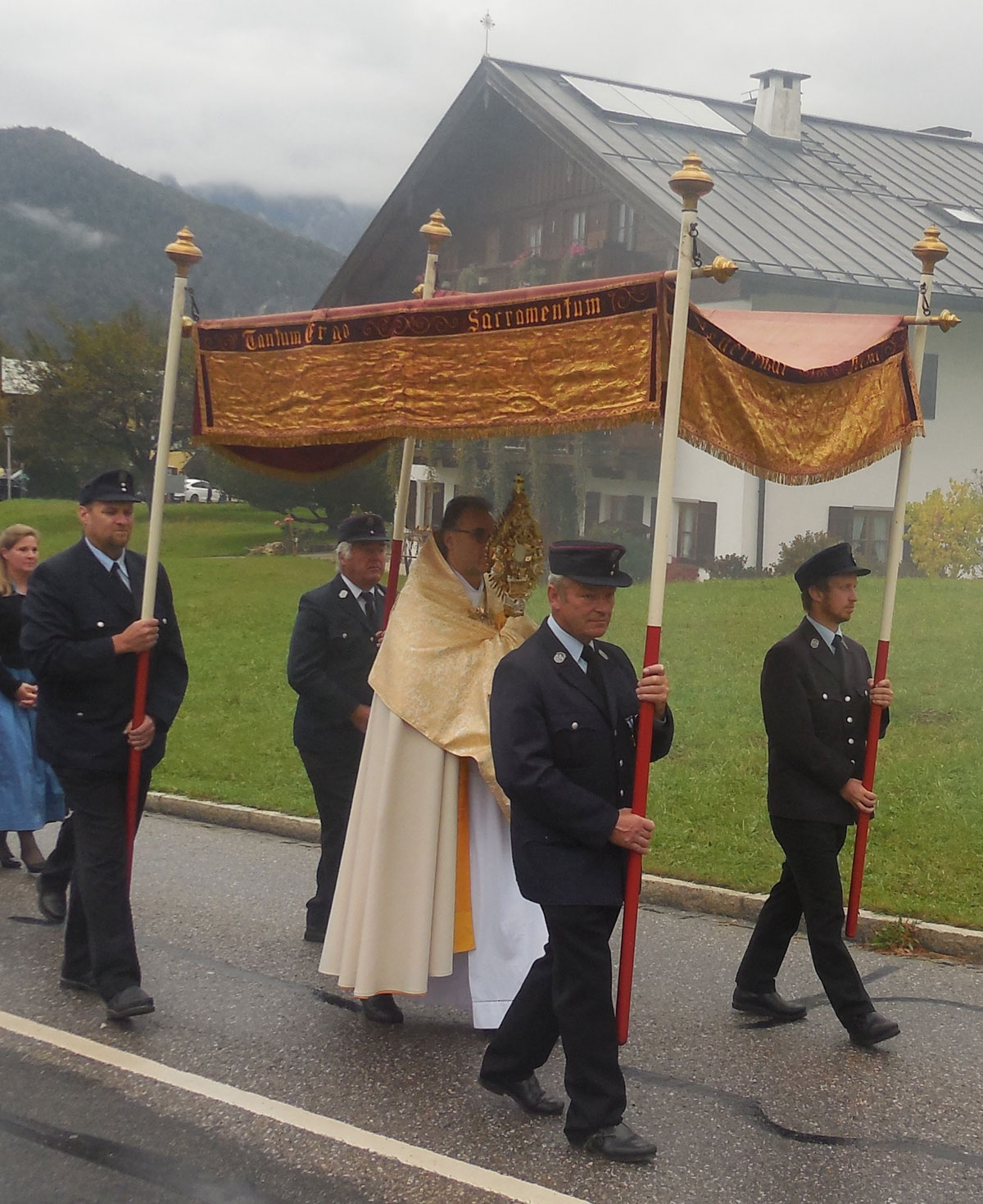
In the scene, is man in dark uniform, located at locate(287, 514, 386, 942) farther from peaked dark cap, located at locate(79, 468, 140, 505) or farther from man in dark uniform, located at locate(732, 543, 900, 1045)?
man in dark uniform, located at locate(732, 543, 900, 1045)

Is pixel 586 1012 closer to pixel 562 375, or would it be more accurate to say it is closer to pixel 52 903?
pixel 562 375

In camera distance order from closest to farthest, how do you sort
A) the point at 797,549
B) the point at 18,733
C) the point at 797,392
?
the point at 797,392 < the point at 18,733 < the point at 797,549

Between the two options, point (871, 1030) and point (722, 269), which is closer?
point (722, 269)

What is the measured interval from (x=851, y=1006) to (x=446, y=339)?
8.85ft

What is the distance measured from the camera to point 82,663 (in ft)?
18.3

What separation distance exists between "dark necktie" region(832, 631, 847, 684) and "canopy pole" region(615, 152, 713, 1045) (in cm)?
122

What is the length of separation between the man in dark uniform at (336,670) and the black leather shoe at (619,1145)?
8.03 feet

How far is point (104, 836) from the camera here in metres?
5.65

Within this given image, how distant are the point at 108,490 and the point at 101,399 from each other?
40.8 meters

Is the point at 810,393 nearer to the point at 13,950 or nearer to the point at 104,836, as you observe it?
the point at 104,836

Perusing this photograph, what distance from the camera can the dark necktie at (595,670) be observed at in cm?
450

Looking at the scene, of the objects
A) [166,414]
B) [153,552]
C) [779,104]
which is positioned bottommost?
[153,552]

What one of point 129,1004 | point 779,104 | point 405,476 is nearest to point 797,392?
point 405,476

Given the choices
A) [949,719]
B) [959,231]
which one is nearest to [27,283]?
[959,231]
